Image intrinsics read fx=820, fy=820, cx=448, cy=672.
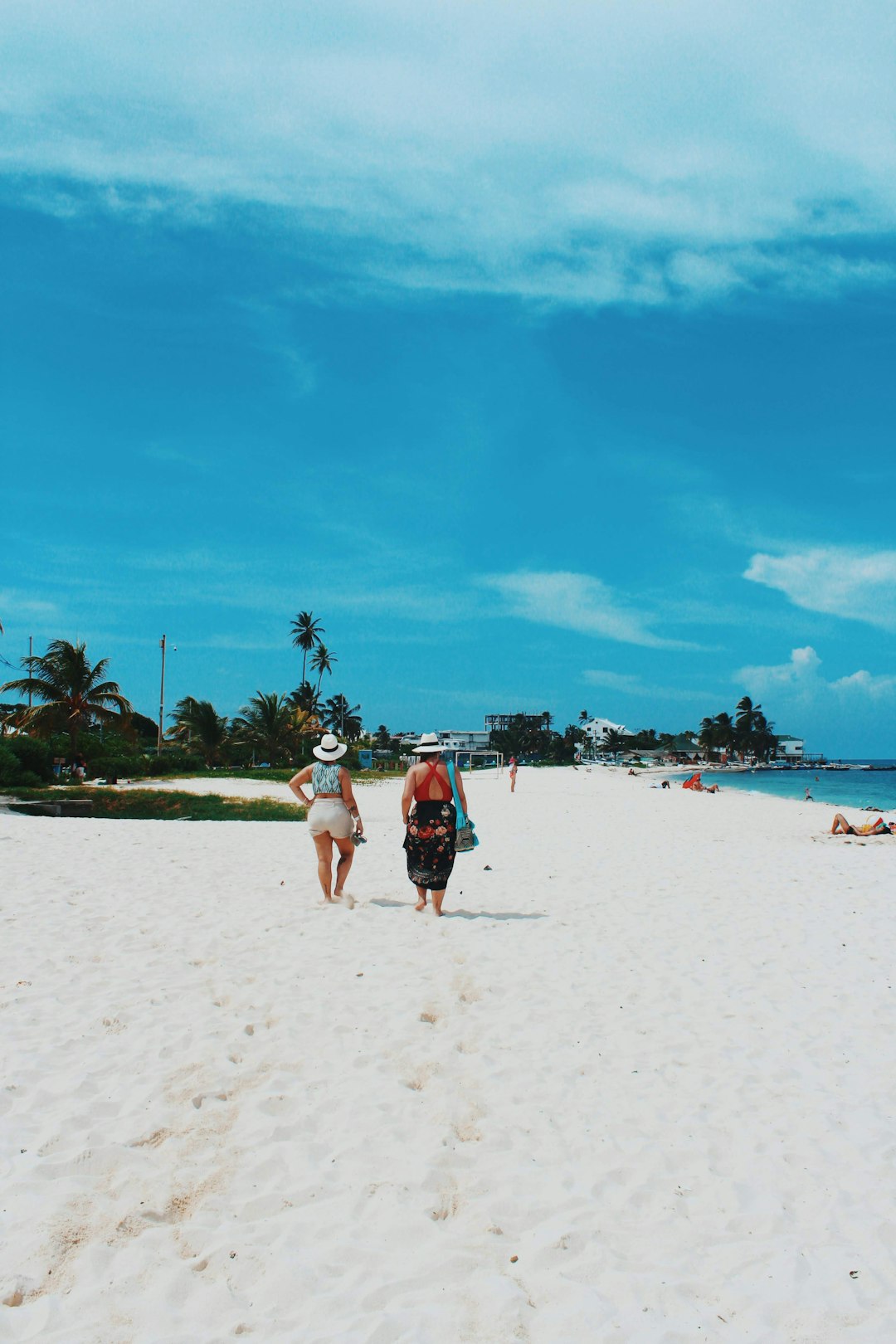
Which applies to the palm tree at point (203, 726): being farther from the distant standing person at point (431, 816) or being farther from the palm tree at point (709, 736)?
the palm tree at point (709, 736)

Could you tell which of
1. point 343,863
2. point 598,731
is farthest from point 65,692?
point 598,731

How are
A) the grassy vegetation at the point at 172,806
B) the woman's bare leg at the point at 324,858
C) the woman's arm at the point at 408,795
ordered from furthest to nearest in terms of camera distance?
1. the grassy vegetation at the point at 172,806
2. the woman's bare leg at the point at 324,858
3. the woman's arm at the point at 408,795

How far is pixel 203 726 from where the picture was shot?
135ft

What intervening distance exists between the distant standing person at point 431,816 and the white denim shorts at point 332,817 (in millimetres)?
599

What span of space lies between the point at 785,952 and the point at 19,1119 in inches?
243

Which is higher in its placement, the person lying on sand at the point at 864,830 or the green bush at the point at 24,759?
the green bush at the point at 24,759

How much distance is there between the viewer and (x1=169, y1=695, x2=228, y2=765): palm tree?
41.2 meters

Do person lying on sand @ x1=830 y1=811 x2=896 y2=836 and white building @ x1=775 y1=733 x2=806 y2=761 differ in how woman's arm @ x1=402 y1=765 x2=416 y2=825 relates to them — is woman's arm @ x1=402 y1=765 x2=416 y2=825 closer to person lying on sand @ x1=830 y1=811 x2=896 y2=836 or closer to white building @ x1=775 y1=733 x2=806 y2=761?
person lying on sand @ x1=830 y1=811 x2=896 y2=836

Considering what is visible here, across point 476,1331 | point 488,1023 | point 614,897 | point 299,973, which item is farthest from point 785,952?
point 476,1331

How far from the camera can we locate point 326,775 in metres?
8.00

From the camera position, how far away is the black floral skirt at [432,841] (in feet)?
25.6

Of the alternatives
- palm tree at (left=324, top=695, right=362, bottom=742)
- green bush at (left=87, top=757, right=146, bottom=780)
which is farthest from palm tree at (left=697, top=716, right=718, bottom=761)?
green bush at (left=87, top=757, right=146, bottom=780)

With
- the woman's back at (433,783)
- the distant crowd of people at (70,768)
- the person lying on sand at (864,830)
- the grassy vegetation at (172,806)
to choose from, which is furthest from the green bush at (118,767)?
the woman's back at (433,783)

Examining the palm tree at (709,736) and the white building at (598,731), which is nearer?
the palm tree at (709,736)
